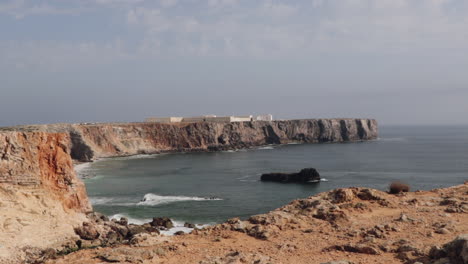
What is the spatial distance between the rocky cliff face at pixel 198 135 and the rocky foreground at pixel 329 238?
8239 cm

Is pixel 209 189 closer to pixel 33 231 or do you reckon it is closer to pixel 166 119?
pixel 33 231

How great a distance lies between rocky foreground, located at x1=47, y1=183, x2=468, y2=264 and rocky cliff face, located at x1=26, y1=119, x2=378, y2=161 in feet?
270

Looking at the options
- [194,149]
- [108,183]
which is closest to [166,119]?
[194,149]

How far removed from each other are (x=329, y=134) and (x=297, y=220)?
517 feet

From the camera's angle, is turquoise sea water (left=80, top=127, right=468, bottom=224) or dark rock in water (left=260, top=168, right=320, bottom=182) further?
dark rock in water (left=260, top=168, right=320, bottom=182)

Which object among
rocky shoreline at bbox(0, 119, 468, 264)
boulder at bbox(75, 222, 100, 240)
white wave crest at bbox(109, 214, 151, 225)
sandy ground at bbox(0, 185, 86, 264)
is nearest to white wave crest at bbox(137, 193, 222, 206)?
white wave crest at bbox(109, 214, 151, 225)

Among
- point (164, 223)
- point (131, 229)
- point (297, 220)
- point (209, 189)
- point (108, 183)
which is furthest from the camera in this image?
point (108, 183)

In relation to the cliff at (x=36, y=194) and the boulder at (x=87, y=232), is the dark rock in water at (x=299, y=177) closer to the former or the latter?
the cliff at (x=36, y=194)

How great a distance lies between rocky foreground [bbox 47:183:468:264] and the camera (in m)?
13.6

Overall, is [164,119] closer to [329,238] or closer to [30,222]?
[30,222]

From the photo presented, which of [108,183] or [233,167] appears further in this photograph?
[233,167]

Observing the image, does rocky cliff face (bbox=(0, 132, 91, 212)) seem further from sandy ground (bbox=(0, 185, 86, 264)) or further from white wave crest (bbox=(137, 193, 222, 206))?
white wave crest (bbox=(137, 193, 222, 206))

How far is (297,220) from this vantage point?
59.6 ft

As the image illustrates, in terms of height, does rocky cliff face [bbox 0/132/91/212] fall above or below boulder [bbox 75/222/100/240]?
above
